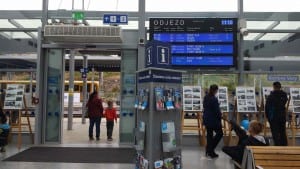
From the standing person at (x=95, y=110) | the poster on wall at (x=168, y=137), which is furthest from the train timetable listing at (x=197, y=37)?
the poster on wall at (x=168, y=137)

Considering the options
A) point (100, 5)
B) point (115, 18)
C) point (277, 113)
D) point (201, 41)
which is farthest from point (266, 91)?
point (100, 5)

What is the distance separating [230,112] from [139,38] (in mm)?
2847

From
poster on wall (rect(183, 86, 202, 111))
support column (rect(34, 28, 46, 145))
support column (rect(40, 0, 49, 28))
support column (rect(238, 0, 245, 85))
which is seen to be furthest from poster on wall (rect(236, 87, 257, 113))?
support column (rect(40, 0, 49, 28))

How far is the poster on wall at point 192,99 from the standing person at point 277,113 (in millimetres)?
1855

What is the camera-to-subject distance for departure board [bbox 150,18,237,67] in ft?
31.8

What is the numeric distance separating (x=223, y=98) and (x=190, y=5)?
2.60 metres

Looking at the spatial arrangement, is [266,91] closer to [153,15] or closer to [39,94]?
[153,15]

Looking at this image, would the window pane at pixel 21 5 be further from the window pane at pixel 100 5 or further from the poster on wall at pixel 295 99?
the poster on wall at pixel 295 99

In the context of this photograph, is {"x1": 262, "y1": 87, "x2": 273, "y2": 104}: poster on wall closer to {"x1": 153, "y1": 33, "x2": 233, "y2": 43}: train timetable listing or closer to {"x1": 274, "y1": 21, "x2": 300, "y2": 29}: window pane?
{"x1": 153, "y1": 33, "x2": 233, "y2": 43}: train timetable listing

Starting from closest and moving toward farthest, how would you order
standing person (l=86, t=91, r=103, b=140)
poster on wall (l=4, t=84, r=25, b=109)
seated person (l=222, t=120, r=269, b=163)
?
seated person (l=222, t=120, r=269, b=163) → poster on wall (l=4, t=84, r=25, b=109) → standing person (l=86, t=91, r=103, b=140)

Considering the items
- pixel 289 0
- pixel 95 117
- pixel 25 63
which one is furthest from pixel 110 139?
pixel 289 0

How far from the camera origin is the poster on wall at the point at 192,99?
9.62 metres

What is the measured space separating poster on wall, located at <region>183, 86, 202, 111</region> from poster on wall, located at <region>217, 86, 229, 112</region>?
48 centimetres

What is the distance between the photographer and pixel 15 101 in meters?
9.46
